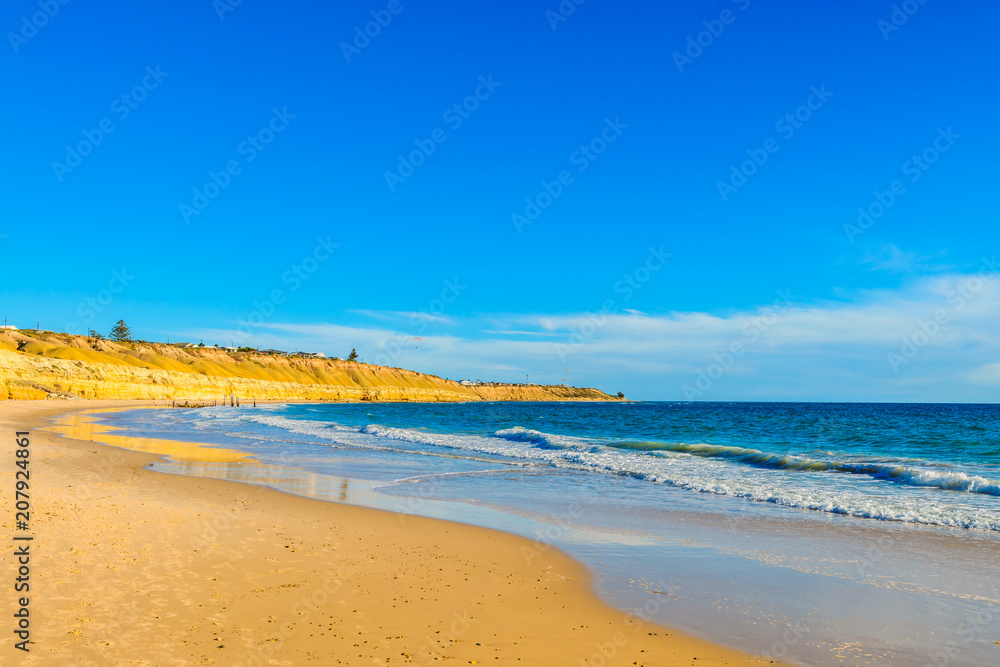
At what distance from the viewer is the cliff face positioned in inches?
2643

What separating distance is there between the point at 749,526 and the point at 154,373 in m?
102

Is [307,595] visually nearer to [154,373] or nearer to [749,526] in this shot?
[749,526]

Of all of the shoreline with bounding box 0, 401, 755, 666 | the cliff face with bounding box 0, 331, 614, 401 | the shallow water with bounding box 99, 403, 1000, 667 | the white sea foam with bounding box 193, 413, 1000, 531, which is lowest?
the shoreline with bounding box 0, 401, 755, 666

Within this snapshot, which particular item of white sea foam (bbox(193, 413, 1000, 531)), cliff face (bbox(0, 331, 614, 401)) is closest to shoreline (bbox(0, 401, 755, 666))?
white sea foam (bbox(193, 413, 1000, 531))

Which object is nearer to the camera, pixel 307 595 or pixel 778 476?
pixel 307 595

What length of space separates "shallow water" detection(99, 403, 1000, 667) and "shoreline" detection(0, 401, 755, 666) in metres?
0.83

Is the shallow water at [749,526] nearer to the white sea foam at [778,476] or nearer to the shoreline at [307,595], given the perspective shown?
the white sea foam at [778,476]

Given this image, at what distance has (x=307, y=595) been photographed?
668 cm

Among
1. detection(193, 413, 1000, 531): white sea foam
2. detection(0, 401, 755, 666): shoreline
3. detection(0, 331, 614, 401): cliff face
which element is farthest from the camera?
detection(0, 331, 614, 401): cliff face

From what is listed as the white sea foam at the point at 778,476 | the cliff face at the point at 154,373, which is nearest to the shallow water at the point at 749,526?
the white sea foam at the point at 778,476

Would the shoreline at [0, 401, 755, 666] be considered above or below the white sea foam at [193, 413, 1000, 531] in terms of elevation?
below

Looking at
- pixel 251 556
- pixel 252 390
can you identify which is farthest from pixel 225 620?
pixel 252 390

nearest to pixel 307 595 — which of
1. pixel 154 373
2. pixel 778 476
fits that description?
pixel 778 476

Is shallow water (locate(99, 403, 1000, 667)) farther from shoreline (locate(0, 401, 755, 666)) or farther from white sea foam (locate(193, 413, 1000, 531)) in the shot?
shoreline (locate(0, 401, 755, 666))
